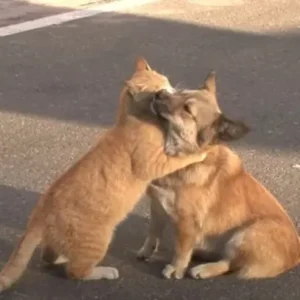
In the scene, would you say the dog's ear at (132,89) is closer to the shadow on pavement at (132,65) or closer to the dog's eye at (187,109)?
the dog's eye at (187,109)

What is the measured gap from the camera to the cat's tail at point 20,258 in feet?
15.5

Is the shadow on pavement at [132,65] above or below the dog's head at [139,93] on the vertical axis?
below

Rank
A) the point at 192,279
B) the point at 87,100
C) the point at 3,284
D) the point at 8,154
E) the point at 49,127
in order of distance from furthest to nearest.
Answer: the point at 87,100 → the point at 49,127 → the point at 8,154 → the point at 192,279 → the point at 3,284

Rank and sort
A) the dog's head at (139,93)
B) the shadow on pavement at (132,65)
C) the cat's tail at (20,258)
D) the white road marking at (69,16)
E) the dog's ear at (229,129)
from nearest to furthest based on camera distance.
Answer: the cat's tail at (20,258)
the dog's ear at (229,129)
the dog's head at (139,93)
the shadow on pavement at (132,65)
the white road marking at (69,16)

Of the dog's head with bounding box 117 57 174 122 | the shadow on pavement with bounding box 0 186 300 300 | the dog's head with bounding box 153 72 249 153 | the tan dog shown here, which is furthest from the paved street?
the dog's head with bounding box 117 57 174 122

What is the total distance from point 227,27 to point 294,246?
5989 mm

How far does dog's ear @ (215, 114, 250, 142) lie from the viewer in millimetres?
4871

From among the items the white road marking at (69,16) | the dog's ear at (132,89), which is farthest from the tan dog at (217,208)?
the white road marking at (69,16)

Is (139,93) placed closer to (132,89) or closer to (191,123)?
(132,89)

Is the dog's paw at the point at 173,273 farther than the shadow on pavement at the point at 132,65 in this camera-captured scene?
No

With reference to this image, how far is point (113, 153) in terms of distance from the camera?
16.0 ft

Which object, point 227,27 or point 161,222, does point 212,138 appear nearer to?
point 161,222

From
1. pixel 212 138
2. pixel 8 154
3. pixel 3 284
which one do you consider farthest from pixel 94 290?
pixel 8 154

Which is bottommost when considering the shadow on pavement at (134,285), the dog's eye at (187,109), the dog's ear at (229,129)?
the shadow on pavement at (134,285)
